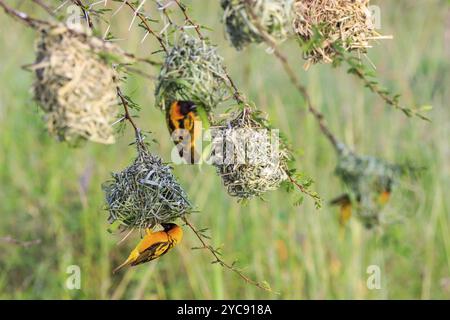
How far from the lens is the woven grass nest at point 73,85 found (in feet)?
7.60

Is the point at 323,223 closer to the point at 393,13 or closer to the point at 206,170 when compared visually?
the point at 206,170

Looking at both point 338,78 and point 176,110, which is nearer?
point 176,110

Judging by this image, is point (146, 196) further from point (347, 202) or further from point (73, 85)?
point (347, 202)

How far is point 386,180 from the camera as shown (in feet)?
16.3

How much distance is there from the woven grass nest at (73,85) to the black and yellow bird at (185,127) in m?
0.43

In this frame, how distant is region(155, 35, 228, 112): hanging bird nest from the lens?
103 inches

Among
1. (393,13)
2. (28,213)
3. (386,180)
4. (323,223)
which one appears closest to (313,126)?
(323,223)

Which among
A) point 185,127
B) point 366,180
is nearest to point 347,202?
point 366,180

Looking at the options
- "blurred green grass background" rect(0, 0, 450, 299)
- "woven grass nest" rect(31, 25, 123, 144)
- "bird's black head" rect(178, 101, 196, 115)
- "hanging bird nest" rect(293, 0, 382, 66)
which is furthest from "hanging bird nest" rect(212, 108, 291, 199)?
"blurred green grass background" rect(0, 0, 450, 299)

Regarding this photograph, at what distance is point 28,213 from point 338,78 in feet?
13.4

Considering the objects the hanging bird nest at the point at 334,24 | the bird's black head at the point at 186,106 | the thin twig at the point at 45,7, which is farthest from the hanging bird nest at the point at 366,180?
the thin twig at the point at 45,7

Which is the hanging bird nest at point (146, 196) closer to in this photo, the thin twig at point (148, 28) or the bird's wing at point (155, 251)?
the bird's wing at point (155, 251)

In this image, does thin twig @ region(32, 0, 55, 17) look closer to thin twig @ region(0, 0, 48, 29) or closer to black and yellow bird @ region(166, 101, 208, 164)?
thin twig @ region(0, 0, 48, 29)
